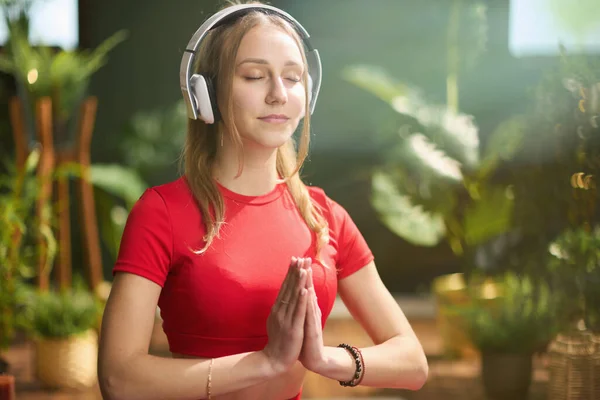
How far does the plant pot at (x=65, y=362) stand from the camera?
3857 millimetres

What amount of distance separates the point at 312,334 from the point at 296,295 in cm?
8

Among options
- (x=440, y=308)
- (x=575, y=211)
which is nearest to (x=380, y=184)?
(x=440, y=308)

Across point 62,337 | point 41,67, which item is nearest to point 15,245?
point 62,337

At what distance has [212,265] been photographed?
124 cm

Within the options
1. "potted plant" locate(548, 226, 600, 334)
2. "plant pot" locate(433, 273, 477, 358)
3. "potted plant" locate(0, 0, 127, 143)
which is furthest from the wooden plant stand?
"potted plant" locate(548, 226, 600, 334)

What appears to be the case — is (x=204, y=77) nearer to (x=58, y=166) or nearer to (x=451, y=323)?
(x=58, y=166)

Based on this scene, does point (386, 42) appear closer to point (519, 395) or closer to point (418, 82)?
point (418, 82)

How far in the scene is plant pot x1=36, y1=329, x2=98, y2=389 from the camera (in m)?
3.86

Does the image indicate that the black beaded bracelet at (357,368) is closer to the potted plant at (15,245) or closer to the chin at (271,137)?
the chin at (271,137)

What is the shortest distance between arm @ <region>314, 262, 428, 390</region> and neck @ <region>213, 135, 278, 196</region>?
0.23 m

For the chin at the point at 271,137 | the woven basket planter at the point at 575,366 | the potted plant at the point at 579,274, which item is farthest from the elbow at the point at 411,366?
the woven basket planter at the point at 575,366

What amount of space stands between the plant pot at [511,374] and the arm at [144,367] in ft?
8.96

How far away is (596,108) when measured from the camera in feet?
8.02

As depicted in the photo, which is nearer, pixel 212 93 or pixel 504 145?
pixel 212 93
